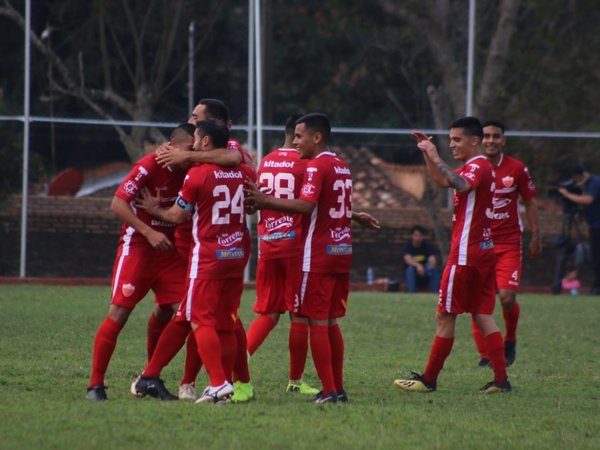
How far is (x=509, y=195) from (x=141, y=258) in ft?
15.0

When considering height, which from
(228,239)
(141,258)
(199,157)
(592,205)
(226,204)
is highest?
(592,205)

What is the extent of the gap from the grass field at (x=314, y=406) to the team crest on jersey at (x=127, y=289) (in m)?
0.74

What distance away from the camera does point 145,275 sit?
27.3ft

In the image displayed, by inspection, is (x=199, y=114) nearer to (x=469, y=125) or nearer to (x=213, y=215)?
(x=213, y=215)

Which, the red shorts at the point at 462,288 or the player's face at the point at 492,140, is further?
the player's face at the point at 492,140

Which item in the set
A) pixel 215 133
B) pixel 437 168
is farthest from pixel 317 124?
pixel 437 168

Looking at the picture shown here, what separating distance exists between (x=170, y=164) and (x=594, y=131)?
851 inches

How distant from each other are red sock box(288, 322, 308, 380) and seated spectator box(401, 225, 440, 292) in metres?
12.8

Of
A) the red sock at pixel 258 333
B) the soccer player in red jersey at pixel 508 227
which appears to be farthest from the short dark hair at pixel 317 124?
the soccer player in red jersey at pixel 508 227

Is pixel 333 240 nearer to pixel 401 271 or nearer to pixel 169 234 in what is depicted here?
pixel 169 234

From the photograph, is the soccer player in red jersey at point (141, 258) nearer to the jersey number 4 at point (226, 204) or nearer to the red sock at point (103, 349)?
the red sock at point (103, 349)

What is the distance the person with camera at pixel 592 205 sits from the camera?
69.9 feet

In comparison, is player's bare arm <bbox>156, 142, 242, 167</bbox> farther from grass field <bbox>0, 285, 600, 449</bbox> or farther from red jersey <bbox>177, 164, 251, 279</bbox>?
grass field <bbox>0, 285, 600, 449</bbox>

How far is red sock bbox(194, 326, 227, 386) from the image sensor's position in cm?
789
